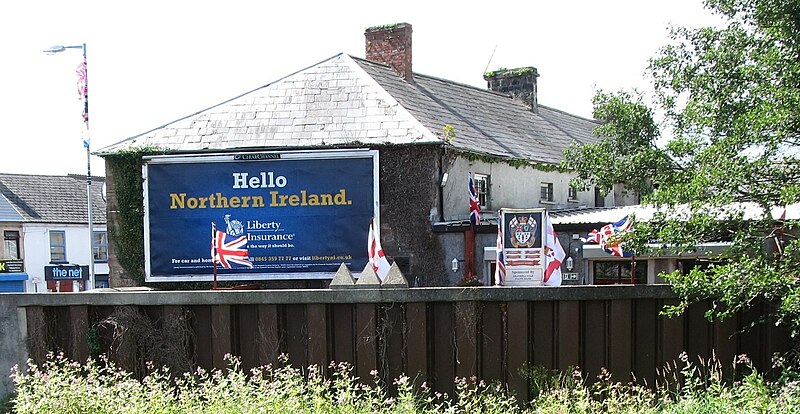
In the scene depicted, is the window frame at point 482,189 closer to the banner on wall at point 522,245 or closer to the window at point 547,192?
the window at point 547,192

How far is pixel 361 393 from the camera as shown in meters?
10.1

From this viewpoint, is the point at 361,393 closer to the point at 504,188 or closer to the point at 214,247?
the point at 214,247

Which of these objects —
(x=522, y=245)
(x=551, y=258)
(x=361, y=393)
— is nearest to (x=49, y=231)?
(x=522, y=245)

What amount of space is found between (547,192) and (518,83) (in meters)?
7.46

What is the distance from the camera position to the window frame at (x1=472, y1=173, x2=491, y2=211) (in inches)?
943

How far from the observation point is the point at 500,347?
396 inches

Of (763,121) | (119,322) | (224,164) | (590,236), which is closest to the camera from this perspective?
(763,121)

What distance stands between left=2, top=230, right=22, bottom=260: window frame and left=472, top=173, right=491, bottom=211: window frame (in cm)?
2952

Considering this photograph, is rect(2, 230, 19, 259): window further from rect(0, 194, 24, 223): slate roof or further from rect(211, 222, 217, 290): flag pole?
rect(211, 222, 217, 290): flag pole

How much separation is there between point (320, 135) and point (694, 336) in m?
13.6

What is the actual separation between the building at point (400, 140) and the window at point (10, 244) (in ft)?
78.8

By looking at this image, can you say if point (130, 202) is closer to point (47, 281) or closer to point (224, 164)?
point (224, 164)

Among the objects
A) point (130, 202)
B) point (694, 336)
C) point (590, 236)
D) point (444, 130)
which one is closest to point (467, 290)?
point (694, 336)

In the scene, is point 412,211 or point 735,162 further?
point 412,211
